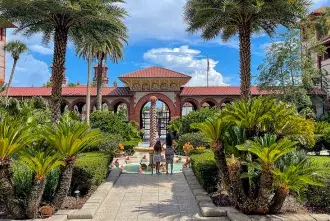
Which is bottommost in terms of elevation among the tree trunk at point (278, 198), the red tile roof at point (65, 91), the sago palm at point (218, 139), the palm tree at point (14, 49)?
the tree trunk at point (278, 198)

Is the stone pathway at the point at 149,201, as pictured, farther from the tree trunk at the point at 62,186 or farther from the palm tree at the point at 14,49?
the palm tree at the point at 14,49

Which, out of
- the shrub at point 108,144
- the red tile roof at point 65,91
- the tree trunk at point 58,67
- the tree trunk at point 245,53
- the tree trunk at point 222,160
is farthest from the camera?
the red tile roof at point 65,91

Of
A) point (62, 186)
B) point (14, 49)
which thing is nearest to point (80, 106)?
point (14, 49)

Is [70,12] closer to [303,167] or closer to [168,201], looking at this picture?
[168,201]

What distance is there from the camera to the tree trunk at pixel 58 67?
13602 millimetres

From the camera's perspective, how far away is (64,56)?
14.0m

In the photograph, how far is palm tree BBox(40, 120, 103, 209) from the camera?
755 cm

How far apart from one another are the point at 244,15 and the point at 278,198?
8.40 metres

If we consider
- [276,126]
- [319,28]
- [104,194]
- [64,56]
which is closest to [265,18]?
[276,126]

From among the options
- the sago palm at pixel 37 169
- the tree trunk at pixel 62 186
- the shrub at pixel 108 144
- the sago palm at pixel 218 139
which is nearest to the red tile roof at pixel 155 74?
the shrub at pixel 108 144

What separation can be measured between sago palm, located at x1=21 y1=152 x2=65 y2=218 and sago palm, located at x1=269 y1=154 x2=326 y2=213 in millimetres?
4535

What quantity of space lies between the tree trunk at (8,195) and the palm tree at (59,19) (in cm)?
642

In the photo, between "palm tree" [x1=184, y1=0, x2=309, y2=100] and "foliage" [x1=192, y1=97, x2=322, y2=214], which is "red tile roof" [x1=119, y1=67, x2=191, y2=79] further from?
"foliage" [x1=192, y1=97, x2=322, y2=214]

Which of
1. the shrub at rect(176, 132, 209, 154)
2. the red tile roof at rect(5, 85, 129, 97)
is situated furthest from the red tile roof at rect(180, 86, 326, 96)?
the shrub at rect(176, 132, 209, 154)
